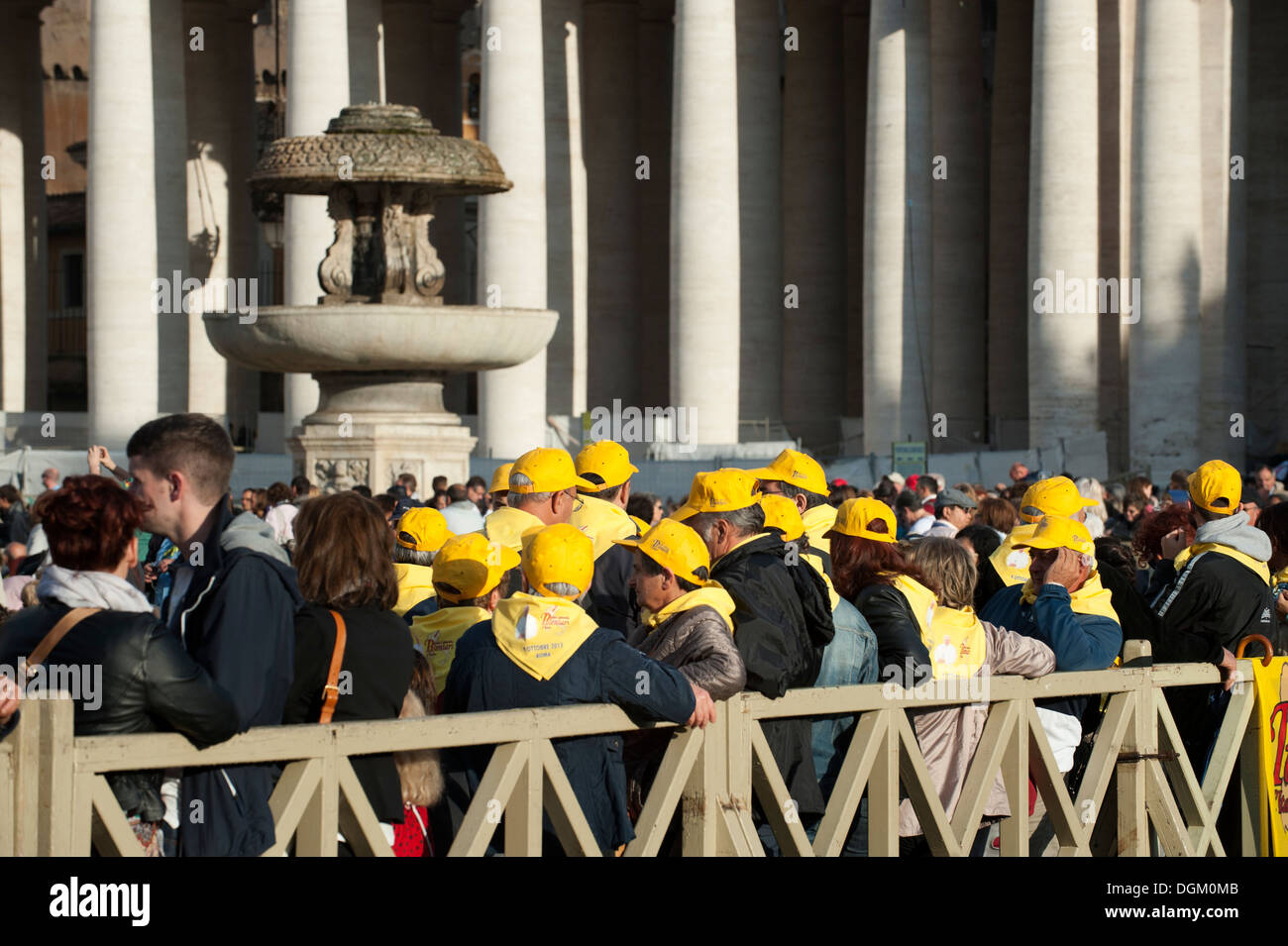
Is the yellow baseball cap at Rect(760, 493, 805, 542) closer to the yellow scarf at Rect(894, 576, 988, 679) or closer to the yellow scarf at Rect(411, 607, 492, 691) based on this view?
the yellow scarf at Rect(894, 576, 988, 679)

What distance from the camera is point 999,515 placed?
623 inches

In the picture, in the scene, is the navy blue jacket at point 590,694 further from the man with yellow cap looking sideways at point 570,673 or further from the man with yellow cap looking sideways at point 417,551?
the man with yellow cap looking sideways at point 417,551

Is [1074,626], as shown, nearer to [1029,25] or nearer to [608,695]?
[608,695]

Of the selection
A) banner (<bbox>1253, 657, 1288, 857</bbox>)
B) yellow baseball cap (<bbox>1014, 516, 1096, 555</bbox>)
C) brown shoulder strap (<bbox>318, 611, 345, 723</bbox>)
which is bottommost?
banner (<bbox>1253, 657, 1288, 857</bbox>)

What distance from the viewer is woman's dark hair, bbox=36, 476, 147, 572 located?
761cm

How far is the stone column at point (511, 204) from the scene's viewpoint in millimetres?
51219

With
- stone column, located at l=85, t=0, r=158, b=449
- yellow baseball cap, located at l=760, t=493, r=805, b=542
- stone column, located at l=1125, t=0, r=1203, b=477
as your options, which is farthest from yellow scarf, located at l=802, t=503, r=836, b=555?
stone column, located at l=85, t=0, r=158, b=449

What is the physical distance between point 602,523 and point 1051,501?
2697mm

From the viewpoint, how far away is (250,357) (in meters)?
26.6

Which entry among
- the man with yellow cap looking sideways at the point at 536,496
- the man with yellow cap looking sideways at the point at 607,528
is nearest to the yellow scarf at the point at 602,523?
the man with yellow cap looking sideways at the point at 607,528

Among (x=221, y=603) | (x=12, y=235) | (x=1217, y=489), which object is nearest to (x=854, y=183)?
(x=12, y=235)

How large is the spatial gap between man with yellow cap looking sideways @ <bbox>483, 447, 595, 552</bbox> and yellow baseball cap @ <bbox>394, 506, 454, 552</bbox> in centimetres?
28

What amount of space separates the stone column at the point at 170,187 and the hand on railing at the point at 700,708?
4703 centimetres

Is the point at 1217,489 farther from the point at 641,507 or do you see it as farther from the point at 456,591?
the point at 641,507
